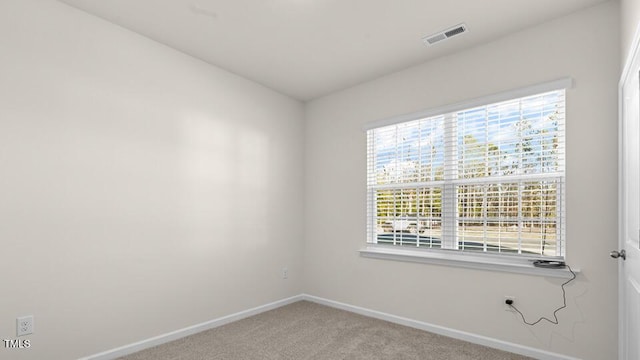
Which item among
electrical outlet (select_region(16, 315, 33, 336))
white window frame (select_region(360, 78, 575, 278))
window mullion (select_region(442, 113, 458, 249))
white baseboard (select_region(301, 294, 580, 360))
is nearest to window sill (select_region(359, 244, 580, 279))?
white window frame (select_region(360, 78, 575, 278))

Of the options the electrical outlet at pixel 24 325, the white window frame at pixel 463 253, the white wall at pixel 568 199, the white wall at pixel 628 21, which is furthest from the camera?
the white window frame at pixel 463 253

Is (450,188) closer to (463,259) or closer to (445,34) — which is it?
(463,259)

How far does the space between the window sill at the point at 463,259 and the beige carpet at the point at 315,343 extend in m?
0.67

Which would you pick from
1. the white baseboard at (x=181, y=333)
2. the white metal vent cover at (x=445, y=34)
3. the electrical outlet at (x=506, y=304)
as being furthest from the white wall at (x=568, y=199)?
the white baseboard at (x=181, y=333)

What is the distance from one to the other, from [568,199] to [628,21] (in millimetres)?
1243

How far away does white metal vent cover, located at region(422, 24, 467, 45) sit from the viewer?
110 inches

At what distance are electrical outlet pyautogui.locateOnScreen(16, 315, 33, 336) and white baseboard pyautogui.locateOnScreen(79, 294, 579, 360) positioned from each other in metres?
0.45

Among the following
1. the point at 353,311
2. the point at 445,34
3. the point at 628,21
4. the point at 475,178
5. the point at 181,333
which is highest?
the point at 445,34

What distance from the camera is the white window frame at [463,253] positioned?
2691 mm

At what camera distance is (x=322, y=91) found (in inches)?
168

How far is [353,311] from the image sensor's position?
3.88 meters

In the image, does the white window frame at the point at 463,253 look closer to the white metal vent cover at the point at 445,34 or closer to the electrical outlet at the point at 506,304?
the electrical outlet at the point at 506,304

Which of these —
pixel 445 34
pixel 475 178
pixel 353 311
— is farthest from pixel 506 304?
pixel 445 34

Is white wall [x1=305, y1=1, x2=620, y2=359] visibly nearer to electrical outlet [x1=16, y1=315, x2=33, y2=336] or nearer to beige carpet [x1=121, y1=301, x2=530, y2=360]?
beige carpet [x1=121, y1=301, x2=530, y2=360]
